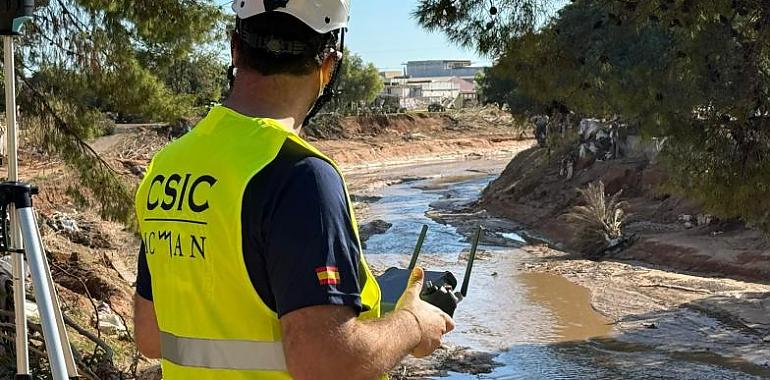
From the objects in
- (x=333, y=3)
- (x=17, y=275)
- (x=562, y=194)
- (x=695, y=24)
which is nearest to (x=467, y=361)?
(x=695, y=24)

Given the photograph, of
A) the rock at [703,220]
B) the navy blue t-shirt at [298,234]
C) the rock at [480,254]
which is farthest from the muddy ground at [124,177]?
the rock at [703,220]

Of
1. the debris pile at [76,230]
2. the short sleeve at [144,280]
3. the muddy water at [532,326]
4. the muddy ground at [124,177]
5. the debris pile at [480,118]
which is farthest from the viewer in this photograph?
the debris pile at [480,118]

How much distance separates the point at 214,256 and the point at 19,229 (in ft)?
3.46

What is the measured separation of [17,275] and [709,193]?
18.2 ft

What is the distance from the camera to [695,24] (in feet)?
22.0

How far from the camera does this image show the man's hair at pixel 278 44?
5.38ft

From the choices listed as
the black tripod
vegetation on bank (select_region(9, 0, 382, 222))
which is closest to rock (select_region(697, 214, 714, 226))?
vegetation on bank (select_region(9, 0, 382, 222))

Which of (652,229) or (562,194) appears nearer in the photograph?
(652,229)

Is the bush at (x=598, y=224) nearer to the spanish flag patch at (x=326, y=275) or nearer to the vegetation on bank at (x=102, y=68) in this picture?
the vegetation on bank at (x=102, y=68)

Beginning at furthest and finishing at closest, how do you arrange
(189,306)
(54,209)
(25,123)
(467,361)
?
1. (54,209)
2. (467,361)
3. (25,123)
4. (189,306)

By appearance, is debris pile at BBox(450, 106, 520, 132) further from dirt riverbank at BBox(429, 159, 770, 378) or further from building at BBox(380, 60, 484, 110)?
dirt riverbank at BBox(429, 159, 770, 378)

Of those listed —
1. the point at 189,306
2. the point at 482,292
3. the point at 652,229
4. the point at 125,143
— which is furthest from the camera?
the point at 125,143

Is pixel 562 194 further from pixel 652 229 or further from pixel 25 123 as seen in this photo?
A: pixel 25 123

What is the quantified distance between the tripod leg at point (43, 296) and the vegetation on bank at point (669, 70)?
212 inches
